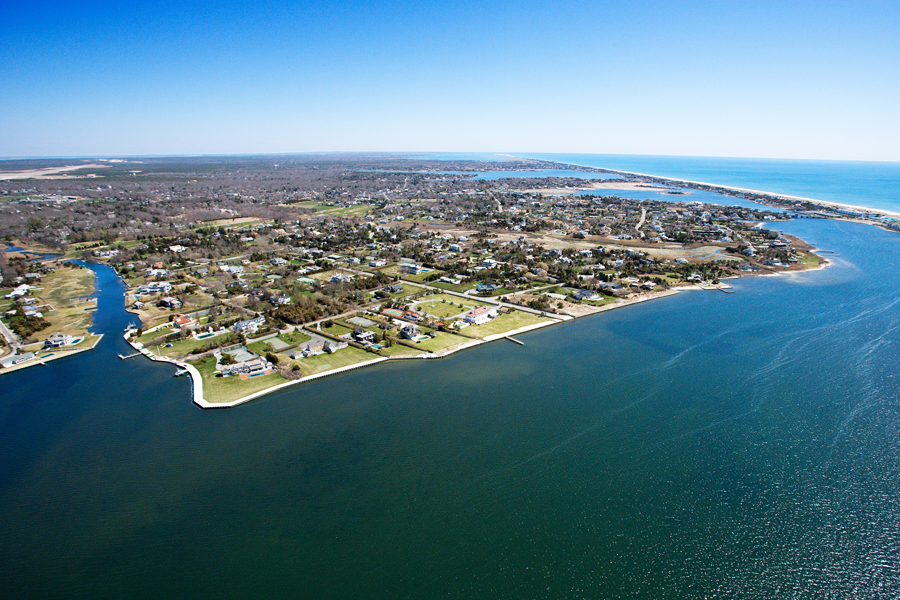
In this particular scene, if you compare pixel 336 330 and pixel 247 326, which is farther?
pixel 336 330

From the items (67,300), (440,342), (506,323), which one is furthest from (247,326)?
(67,300)

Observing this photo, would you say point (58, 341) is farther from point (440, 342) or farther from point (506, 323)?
point (506, 323)

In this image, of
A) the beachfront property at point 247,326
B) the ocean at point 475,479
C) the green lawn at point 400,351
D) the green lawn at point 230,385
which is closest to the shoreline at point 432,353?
the green lawn at point 230,385

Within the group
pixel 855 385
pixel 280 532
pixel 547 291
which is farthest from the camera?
pixel 547 291

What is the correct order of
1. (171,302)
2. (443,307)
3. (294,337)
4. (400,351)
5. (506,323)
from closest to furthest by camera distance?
(400,351)
(294,337)
(506,323)
(443,307)
(171,302)

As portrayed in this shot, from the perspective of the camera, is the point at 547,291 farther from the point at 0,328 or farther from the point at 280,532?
the point at 0,328

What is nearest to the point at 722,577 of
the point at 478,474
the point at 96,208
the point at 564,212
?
the point at 478,474

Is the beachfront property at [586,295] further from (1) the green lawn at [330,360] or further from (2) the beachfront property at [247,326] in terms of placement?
(2) the beachfront property at [247,326]

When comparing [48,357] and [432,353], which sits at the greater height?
[432,353]
